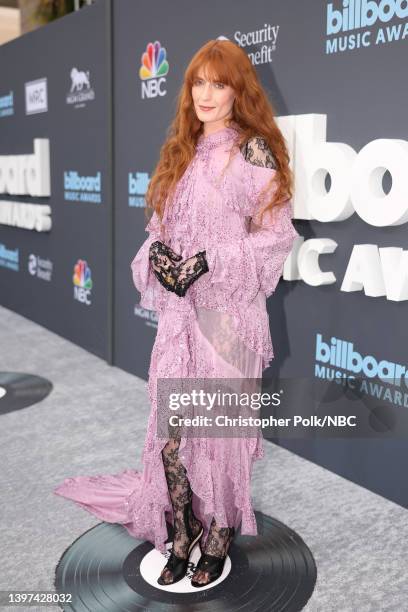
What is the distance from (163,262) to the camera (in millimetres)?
2094

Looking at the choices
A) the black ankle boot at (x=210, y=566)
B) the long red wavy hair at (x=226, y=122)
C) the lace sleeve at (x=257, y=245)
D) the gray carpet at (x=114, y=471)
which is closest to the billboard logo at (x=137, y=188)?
the gray carpet at (x=114, y=471)

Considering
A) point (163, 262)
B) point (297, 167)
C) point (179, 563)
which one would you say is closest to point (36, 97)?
point (297, 167)

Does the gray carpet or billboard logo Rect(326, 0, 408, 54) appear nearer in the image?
the gray carpet

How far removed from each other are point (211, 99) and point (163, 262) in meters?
0.54

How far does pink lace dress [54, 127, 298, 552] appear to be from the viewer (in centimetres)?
207

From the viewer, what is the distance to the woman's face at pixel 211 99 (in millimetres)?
2078

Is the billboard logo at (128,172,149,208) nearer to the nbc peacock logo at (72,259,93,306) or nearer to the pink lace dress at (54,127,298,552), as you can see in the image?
the nbc peacock logo at (72,259,93,306)

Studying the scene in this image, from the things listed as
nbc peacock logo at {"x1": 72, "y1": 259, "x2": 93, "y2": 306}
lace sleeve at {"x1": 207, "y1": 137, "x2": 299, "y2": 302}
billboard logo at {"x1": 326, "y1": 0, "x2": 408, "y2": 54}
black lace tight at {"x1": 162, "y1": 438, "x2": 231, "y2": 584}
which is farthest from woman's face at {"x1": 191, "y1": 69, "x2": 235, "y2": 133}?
nbc peacock logo at {"x1": 72, "y1": 259, "x2": 93, "y2": 306}

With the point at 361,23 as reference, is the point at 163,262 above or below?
below

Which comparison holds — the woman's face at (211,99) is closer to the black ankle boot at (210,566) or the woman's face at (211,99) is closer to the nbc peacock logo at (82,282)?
the black ankle boot at (210,566)

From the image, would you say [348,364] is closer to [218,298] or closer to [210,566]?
[218,298]

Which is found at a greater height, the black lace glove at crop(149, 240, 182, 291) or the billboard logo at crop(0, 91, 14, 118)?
the billboard logo at crop(0, 91, 14, 118)

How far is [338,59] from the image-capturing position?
109 inches

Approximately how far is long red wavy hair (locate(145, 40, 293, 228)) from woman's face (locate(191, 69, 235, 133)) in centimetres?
2
